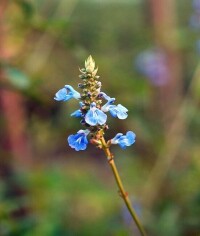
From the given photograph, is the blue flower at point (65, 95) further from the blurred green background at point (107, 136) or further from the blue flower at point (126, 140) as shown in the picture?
the blurred green background at point (107, 136)

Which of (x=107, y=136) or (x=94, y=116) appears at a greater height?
(x=107, y=136)

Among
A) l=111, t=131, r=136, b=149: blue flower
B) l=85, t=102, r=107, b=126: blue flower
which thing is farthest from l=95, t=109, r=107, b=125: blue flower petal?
l=111, t=131, r=136, b=149: blue flower

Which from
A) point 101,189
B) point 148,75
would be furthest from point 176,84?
point 101,189

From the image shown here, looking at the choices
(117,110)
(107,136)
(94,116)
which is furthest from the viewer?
(107,136)

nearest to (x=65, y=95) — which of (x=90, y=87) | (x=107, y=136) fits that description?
(x=90, y=87)

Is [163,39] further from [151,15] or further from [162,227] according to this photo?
[162,227]

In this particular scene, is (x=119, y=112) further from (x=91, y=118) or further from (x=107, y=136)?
(x=107, y=136)
